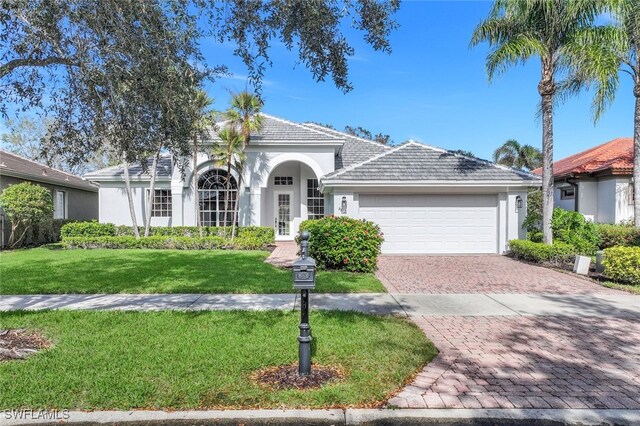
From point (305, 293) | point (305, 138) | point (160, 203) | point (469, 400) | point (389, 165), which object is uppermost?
point (305, 138)

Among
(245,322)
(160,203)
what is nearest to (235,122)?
(160,203)

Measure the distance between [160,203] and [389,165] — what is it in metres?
11.2

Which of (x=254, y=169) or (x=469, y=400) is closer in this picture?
(x=469, y=400)

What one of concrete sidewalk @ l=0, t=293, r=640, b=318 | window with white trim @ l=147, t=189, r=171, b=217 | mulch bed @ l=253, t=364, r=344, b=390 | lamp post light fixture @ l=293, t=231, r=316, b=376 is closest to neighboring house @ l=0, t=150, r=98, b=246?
window with white trim @ l=147, t=189, r=171, b=217

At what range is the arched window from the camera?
19.4 metres

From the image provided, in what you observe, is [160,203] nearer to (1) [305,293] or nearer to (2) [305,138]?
(2) [305,138]

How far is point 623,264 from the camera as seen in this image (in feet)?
31.3

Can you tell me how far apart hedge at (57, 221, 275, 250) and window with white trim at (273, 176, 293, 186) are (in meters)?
2.95

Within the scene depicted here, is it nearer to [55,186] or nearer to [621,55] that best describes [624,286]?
[621,55]

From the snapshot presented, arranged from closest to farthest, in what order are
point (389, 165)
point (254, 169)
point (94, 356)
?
point (94, 356), point (389, 165), point (254, 169)

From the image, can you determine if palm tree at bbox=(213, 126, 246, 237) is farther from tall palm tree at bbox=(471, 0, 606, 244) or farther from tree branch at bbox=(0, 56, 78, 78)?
tree branch at bbox=(0, 56, 78, 78)

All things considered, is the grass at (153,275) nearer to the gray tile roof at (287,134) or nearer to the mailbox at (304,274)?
the mailbox at (304,274)

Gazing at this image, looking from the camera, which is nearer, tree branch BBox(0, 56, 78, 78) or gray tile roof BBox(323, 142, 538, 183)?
tree branch BBox(0, 56, 78, 78)

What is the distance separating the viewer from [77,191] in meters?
23.7
